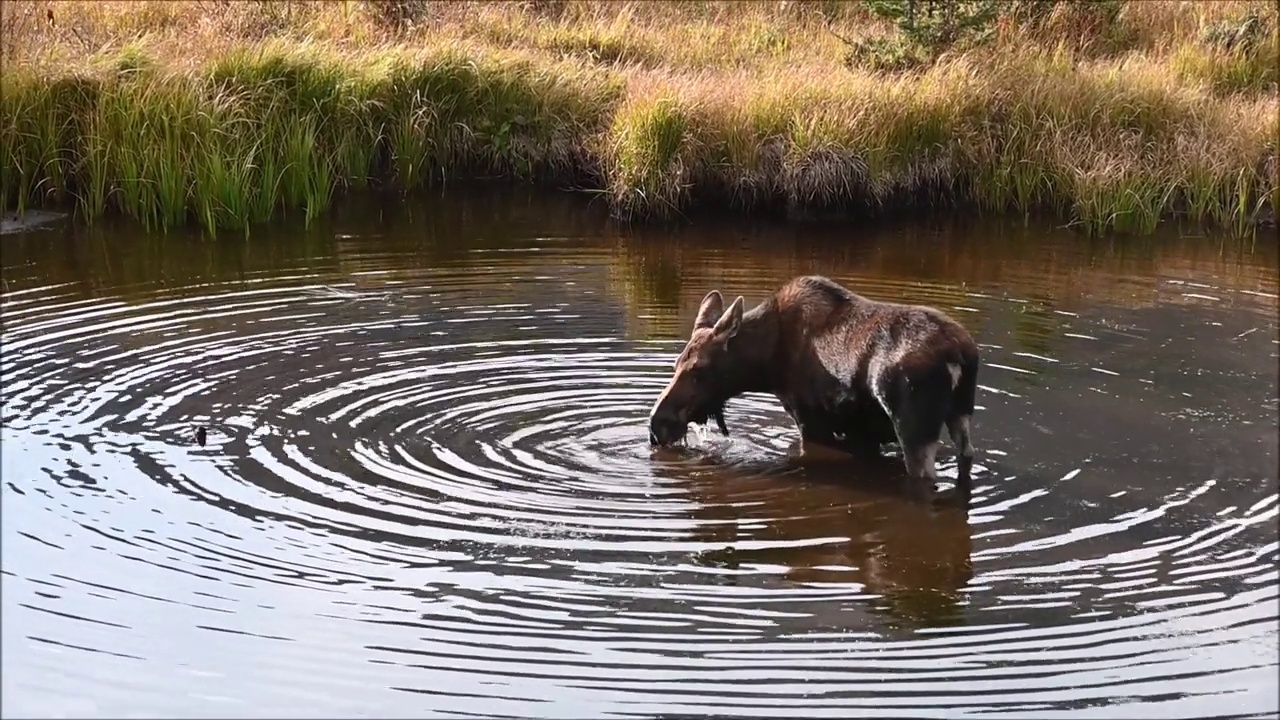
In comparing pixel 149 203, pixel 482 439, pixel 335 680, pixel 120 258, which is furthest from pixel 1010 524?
pixel 149 203

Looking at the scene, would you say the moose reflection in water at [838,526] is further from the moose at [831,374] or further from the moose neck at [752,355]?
the moose neck at [752,355]

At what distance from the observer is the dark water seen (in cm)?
595

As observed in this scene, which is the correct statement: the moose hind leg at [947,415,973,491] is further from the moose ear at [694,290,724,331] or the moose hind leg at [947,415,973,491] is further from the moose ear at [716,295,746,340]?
the moose ear at [694,290,724,331]

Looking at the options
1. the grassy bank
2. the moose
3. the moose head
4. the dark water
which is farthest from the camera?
the grassy bank

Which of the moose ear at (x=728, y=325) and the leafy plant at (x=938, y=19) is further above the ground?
the leafy plant at (x=938, y=19)

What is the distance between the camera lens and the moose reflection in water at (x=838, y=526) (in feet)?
22.7

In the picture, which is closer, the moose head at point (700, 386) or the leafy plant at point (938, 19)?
the moose head at point (700, 386)

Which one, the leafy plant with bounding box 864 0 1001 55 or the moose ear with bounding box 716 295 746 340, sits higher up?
the leafy plant with bounding box 864 0 1001 55

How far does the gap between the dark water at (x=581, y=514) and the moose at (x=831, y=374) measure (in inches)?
9.1

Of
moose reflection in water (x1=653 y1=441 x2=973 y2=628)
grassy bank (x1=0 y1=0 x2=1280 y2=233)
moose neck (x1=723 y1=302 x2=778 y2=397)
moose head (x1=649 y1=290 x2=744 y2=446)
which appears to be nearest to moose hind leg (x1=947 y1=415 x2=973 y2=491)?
moose reflection in water (x1=653 y1=441 x2=973 y2=628)

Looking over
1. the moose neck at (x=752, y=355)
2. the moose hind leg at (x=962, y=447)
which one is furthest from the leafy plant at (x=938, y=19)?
the moose hind leg at (x=962, y=447)

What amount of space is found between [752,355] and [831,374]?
0.51 m

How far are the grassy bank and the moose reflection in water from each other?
715 cm

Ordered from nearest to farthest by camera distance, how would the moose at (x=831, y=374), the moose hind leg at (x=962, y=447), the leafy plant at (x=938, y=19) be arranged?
the moose at (x=831, y=374) → the moose hind leg at (x=962, y=447) → the leafy plant at (x=938, y=19)
